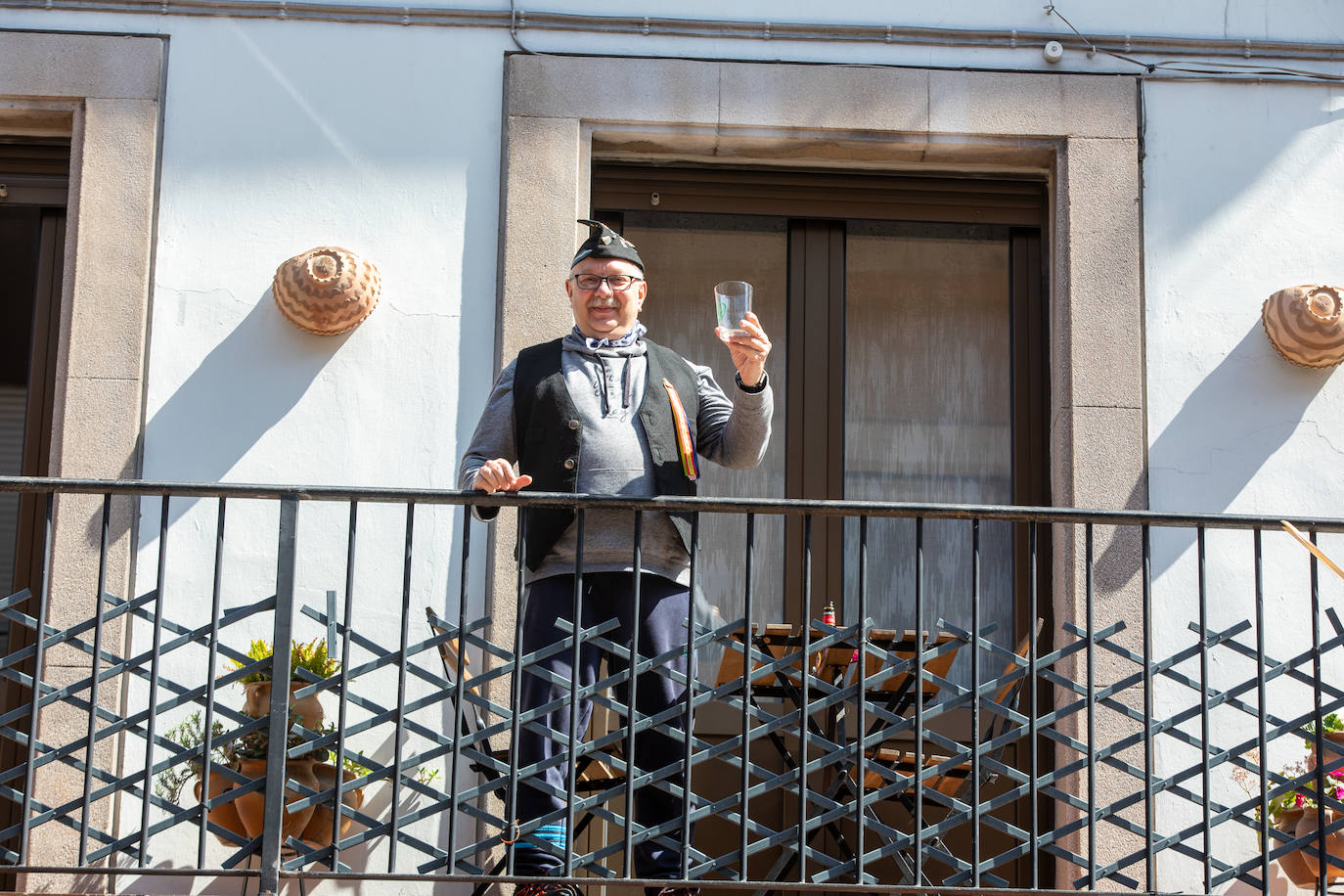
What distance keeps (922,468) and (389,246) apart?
2291 mm

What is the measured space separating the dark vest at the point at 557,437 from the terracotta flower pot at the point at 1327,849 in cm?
233

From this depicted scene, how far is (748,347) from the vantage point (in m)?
4.54

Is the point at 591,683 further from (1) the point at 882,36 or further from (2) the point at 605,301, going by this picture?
(1) the point at 882,36

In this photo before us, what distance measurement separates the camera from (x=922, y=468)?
22.9 ft

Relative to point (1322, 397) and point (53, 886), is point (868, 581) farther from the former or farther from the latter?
point (53, 886)

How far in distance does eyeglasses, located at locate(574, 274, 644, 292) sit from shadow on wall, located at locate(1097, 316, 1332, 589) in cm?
238

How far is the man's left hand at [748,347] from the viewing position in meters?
4.43

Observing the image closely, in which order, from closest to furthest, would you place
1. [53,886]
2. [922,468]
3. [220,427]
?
[53,886], [220,427], [922,468]

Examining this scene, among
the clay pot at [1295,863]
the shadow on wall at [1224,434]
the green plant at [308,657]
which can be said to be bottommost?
the clay pot at [1295,863]

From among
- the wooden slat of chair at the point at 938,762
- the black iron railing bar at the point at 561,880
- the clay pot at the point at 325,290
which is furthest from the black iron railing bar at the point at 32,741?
the wooden slat of chair at the point at 938,762

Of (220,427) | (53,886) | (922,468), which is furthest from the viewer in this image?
(922,468)

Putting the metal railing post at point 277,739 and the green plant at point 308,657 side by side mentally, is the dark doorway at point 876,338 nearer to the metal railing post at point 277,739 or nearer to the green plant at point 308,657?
the green plant at point 308,657

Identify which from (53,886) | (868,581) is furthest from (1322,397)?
(53,886)

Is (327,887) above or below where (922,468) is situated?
below
